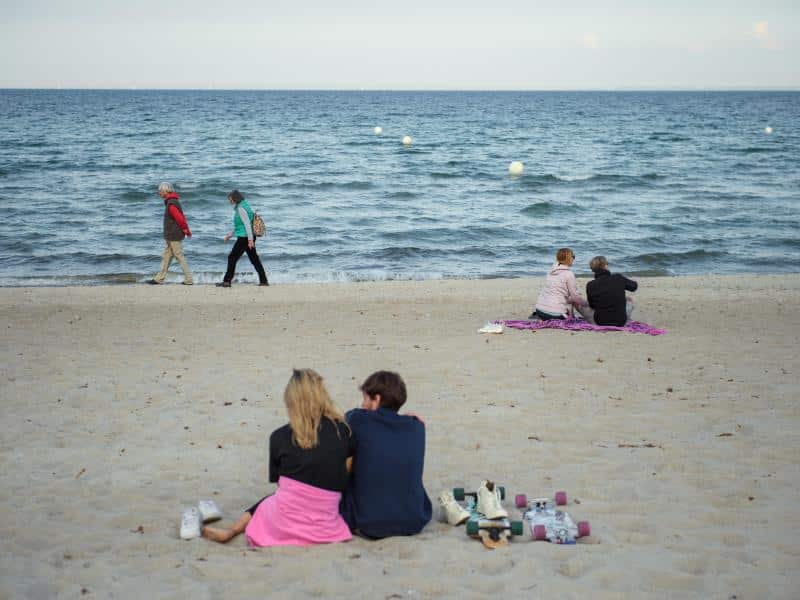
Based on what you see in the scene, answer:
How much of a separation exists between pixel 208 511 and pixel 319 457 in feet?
3.16

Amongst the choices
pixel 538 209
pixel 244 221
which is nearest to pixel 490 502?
pixel 244 221

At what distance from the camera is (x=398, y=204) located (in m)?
25.1

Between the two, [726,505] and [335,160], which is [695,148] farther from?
[726,505]

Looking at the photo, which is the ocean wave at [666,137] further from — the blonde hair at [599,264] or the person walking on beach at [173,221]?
the blonde hair at [599,264]

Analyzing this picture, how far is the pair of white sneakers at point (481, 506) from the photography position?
4.93 m

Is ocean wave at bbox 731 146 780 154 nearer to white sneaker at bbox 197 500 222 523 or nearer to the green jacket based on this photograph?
the green jacket

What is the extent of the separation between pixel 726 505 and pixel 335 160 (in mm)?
32218

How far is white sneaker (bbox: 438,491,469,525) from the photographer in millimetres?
5016

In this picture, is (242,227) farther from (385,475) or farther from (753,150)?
(753,150)

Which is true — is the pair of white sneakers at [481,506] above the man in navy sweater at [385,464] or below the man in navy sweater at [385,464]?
below

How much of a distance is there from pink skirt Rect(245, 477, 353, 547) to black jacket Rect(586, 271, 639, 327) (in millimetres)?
6270

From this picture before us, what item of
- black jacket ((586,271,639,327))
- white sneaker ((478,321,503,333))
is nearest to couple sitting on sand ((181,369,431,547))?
white sneaker ((478,321,503,333))

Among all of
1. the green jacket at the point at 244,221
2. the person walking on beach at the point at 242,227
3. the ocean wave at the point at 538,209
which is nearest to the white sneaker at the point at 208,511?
the person walking on beach at the point at 242,227

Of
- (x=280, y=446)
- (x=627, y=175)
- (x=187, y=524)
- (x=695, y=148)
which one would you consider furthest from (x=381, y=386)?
(x=695, y=148)
